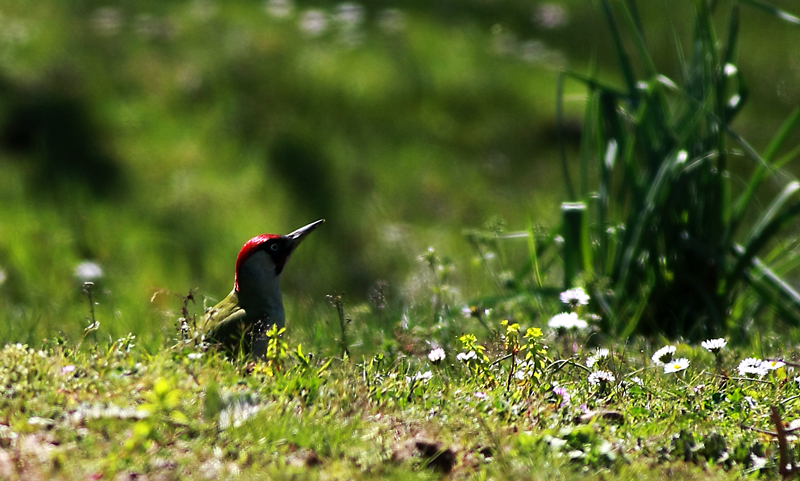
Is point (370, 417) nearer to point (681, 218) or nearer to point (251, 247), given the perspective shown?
point (251, 247)

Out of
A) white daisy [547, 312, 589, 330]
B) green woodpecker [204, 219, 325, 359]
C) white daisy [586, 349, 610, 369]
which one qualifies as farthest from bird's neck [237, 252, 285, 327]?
white daisy [586, 349, 610, 369]

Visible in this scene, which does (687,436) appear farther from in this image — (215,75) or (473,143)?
(215,75)

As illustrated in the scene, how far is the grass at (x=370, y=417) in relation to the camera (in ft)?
8.54

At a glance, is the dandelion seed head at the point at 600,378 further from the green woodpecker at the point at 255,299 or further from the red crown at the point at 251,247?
the red crown at the point at 251,247

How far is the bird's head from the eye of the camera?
3.82m

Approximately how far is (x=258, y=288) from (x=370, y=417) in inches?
41.5

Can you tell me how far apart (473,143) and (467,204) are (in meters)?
1.15

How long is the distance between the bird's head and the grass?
1.70 ft

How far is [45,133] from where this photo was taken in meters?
8.02

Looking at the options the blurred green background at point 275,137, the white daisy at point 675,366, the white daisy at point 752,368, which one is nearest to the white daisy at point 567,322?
the white daisy at point 675,366

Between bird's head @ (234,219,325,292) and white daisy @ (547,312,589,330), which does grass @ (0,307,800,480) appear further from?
bird's head @ (234,219,325,292)

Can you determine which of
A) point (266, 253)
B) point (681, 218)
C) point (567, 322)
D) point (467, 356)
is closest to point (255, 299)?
point (266, 253)

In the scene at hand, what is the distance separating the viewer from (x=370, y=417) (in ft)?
9.80

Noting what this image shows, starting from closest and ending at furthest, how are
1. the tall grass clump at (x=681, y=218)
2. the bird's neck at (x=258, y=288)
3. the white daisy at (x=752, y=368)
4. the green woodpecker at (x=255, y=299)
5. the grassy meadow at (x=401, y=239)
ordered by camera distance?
the grassy meadow at (x=401, y=239)
the white daisy at (x=752, y=368)
the green woodpecker at (x=255, y=299)
the bird's neck at (x=258, y=288)
the tall grass clump at (x=681, y=218)
